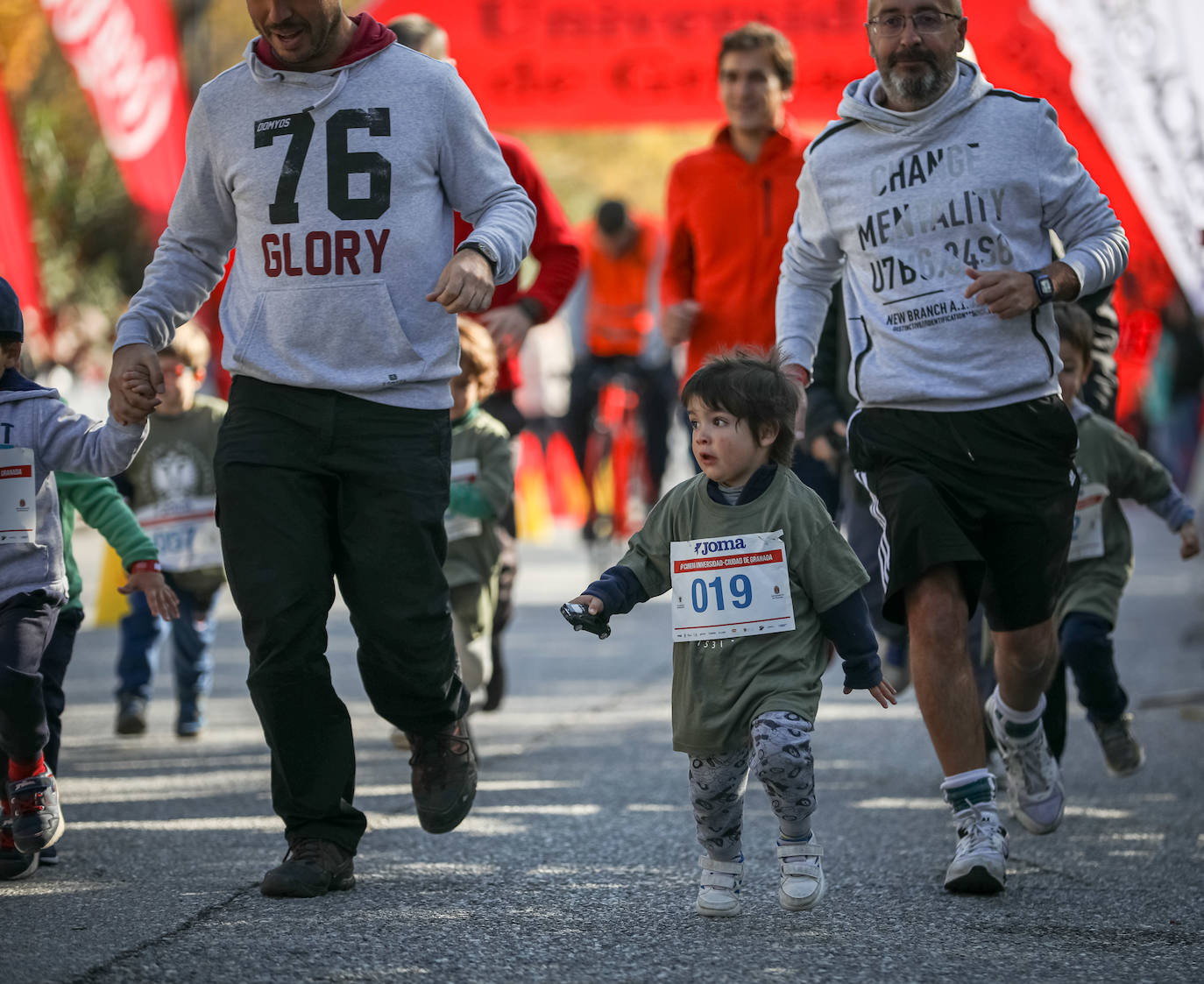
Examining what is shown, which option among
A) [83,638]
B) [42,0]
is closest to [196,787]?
[83,638]

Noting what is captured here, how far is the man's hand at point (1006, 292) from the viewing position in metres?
4.46

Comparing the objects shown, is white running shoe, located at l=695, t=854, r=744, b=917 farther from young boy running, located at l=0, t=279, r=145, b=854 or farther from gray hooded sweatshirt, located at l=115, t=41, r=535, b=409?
young boy running, located at l=0, t=279, r=145, b=854

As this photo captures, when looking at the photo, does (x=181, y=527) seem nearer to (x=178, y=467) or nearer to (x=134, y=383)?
(x=178, y=467)

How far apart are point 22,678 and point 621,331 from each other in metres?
9.07

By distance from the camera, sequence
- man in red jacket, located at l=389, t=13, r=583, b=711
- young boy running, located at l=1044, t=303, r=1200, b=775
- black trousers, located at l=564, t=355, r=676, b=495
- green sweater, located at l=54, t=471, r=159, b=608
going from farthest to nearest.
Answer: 1. black trousers, located at l=564, t=355, r=676, b=495
2. man in red jacket, located at l=389, t=13, r=583, b=711
3. young boy running, located at l=1044, t=303, r=1200, b=775
4. green sweater, located at l=54, t=471, r=159, b=608

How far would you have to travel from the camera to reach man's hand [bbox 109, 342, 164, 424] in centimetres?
442

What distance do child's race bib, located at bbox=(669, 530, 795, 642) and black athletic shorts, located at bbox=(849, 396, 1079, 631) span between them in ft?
1.90

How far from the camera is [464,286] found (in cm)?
424

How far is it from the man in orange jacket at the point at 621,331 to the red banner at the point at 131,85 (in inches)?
116

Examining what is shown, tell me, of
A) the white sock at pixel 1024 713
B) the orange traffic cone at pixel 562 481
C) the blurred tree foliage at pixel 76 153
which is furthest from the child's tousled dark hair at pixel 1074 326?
the orange traffic cone at pixel 562 481

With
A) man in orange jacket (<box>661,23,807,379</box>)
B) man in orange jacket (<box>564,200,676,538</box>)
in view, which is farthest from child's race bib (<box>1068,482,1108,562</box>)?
man in orange jacket (<box>564,200,676,538</box>)

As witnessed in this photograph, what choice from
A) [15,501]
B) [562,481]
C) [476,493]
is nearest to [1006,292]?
[15,501]

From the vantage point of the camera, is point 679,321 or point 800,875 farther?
point 679,321

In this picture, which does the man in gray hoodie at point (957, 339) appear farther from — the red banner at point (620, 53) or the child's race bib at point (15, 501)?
the red banner at point (620, 53)
